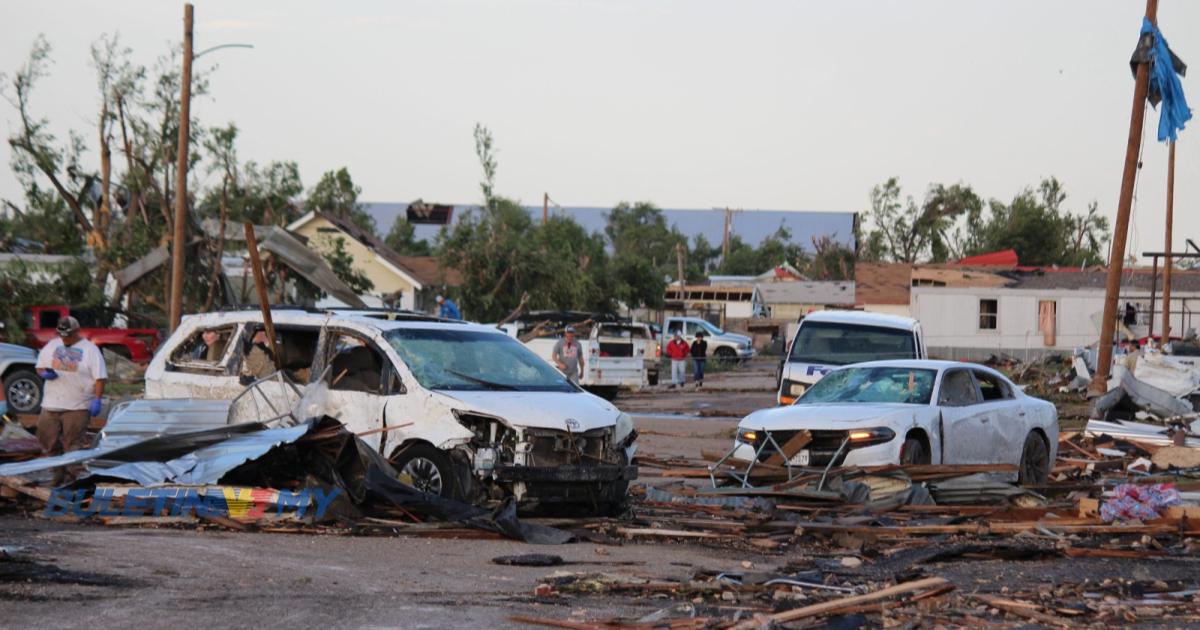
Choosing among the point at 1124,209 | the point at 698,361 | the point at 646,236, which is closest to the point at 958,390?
the point at 1124,209

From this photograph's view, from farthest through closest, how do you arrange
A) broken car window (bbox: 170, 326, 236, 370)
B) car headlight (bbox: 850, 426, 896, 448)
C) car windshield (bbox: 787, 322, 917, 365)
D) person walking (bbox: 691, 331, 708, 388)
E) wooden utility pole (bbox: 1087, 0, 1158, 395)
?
person walking (bbox: 691, 331, 708, 388)
wooden utility pole (bbox: 1087, 0, 1158, 395)
car windshield (bbox: 787, 322, 917, 365)
broken car window (bbox: 170, 326, 236, 370)
car headlight (bbox: 850, 426, 896, 448)

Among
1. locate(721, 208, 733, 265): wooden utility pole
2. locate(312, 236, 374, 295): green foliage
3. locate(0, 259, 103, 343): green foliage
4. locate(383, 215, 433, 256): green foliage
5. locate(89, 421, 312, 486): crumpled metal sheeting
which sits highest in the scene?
locate(721, 208, 733, 265): wooden utility pole

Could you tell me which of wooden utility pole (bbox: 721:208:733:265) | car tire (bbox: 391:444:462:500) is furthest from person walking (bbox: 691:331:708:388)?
wooden utility pole (bbox: 721:208:733:265)

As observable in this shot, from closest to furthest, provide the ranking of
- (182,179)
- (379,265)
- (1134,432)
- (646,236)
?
(1134,432), (182,179), (379,265), (646,236)

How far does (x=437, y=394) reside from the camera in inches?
468

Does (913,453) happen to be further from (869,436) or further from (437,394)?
(437,394)

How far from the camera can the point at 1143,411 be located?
24312 millimetres

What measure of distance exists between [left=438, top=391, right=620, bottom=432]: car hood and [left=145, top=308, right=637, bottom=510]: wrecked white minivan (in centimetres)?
1

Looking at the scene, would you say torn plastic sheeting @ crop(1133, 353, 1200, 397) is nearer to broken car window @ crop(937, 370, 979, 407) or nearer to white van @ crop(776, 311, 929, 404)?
white van @ crop(776, 311, 929, 404)

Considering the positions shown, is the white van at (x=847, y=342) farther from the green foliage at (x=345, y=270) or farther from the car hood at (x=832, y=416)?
the green foliage at (x=345, y=270)

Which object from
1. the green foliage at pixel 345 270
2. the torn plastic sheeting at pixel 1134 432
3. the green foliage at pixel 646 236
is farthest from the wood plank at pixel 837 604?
the green foliage at pixel 646 236

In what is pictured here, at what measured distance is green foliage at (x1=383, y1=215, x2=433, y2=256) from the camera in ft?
271

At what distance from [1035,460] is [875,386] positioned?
82.6 inches

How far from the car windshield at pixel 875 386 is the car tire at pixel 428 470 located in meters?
4.87
